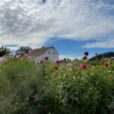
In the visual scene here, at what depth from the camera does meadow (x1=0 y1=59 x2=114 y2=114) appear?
7.52 metres

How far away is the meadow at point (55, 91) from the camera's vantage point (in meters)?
7.52

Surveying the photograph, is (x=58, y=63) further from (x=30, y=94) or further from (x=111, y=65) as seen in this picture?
(x=30, y=94)

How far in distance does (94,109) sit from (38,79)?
1426 millimetres

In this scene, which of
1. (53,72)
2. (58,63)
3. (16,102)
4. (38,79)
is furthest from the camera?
(58,63)

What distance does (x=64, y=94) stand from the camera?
759 cm

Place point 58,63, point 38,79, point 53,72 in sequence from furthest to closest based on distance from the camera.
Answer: point 58,63
point 53,72
point 38,79

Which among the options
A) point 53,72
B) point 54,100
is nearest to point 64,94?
point 54,100

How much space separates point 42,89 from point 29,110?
55cm

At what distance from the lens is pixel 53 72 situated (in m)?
9.10

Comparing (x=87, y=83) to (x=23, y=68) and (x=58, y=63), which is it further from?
(x=58, y=63)

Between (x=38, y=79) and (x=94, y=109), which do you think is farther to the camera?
(x=38, y=79)

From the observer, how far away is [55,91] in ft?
25.6

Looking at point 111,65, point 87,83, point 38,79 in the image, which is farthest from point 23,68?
point 111,65

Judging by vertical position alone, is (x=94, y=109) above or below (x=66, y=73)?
below
